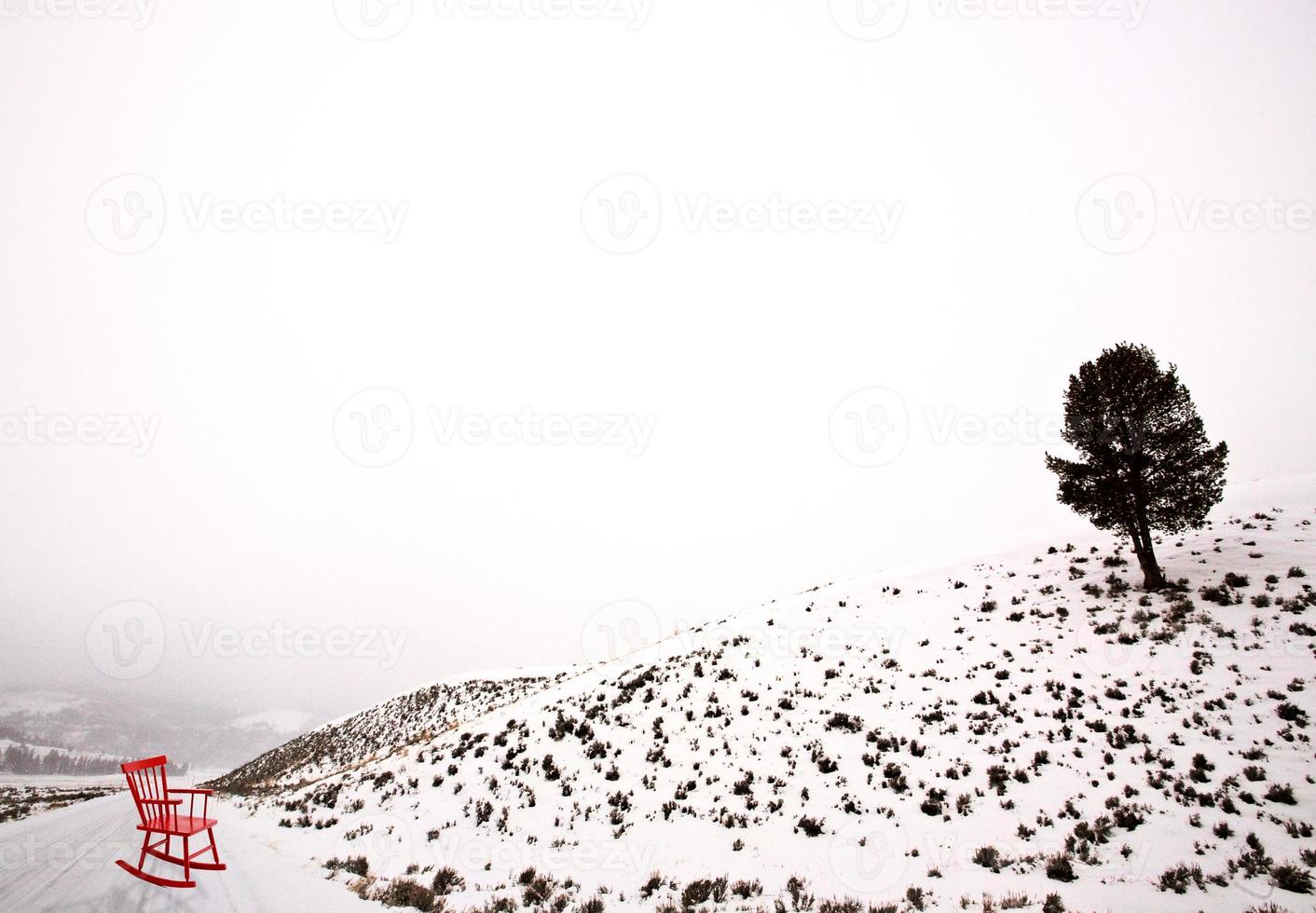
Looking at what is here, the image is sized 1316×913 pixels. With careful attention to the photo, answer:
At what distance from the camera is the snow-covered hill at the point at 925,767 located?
8672mm

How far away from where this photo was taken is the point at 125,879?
Result: 689cm

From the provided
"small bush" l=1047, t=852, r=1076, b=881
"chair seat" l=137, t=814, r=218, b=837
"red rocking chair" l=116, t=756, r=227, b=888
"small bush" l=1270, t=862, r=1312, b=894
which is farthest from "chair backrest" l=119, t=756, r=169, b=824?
"small bush" l=1270, t=862, r=1312, b=894

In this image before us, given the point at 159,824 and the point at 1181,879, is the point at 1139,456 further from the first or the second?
the point at 159,824

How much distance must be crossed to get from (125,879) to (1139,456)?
27279mm

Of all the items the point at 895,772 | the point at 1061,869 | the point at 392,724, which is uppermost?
the point at 1061,869

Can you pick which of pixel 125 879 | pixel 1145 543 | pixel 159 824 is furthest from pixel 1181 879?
pixel 159 824

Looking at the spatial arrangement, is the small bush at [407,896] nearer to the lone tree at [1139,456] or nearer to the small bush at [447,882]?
the small bush at [447,882]

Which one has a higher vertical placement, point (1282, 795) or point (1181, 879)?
point (1282, 795)

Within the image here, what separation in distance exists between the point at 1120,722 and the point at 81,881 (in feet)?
63.3

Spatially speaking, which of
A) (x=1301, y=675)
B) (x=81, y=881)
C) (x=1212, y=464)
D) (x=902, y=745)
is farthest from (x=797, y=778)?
(x=1212, y=464)

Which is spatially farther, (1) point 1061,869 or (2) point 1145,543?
(2) point 1145,543

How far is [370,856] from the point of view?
11.6 m

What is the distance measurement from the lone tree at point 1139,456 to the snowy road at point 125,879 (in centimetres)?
2368

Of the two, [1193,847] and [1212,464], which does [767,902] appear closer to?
[1193,847]
